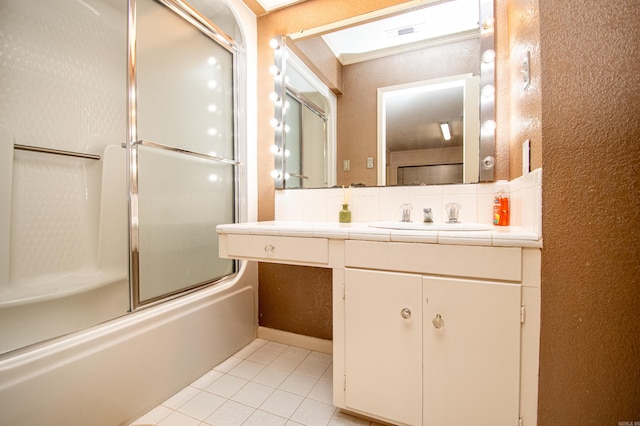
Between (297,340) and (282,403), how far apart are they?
1.66 ft

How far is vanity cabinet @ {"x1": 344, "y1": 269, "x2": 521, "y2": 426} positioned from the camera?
0.84 metres

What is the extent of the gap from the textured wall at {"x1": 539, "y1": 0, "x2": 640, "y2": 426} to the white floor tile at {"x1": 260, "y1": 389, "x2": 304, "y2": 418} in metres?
0.90

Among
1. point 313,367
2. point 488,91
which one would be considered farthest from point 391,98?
point 313,367

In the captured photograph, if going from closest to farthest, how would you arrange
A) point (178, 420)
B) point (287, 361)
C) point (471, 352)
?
point (471, 352) < point (178, 420) < point (287, 361)

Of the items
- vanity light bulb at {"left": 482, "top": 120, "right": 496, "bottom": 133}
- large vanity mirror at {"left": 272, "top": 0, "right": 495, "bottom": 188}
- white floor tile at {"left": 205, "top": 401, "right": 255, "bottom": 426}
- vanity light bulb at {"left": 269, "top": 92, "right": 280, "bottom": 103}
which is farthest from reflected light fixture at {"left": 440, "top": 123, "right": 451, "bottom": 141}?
white floor tile at {"left": 205, "top": 401, "right": 255, "bottom": 426}

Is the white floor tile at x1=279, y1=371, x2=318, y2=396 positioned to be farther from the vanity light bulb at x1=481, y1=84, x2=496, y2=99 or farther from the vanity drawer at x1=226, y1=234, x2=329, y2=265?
the vanity light bulb at x1=481, y1=84, x2=496, y2=99

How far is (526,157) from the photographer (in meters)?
0.92

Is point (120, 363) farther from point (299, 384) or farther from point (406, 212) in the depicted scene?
point (406, 212)

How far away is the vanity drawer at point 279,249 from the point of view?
3.56 ft

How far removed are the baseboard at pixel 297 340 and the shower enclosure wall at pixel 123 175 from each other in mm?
125

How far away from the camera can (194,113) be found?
1572mm

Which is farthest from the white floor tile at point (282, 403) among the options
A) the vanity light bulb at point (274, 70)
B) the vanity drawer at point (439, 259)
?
the vanity light bulb at point (274, 70)

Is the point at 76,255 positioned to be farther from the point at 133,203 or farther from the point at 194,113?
the point at 194,113

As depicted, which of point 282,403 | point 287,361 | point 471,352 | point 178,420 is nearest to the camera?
point 471,352
